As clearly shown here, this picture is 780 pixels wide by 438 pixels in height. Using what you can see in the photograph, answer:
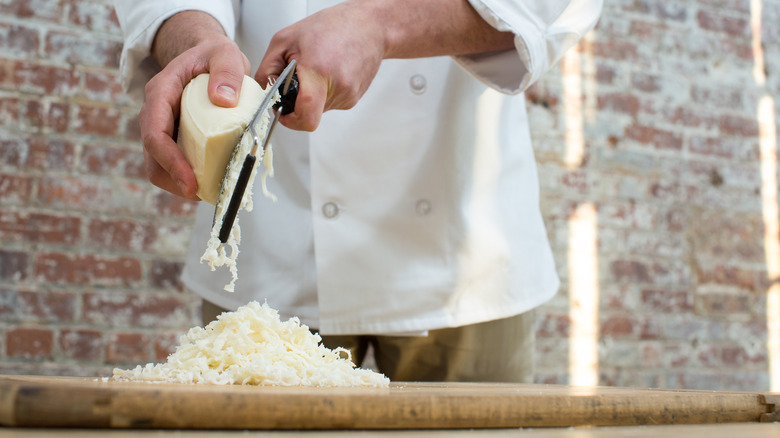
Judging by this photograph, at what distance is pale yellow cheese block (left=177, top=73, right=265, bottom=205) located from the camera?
0.71 meters

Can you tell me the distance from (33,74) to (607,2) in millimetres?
1358

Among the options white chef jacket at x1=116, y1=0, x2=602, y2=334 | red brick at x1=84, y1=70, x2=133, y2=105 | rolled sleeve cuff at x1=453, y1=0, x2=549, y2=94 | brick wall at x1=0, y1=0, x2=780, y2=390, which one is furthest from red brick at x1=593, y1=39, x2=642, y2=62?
red brick at x1=84, y1=70, x2=133, y2=105

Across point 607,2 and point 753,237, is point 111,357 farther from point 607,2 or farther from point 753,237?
point 753,237

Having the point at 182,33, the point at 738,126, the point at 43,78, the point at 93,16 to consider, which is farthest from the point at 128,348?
the point at 738,126

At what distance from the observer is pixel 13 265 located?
4.72ft

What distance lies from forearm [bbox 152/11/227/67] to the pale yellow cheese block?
142mm

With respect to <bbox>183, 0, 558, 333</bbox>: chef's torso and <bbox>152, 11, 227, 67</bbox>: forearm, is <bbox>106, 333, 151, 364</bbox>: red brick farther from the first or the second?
<bbox>152, 11, 227, 67</bbox>: forearm

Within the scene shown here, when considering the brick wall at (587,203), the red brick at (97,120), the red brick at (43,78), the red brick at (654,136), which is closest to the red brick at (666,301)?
the brick wall at (587,203)

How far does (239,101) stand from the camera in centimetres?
74

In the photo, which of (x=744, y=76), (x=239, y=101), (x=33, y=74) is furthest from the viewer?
(x=744, y=76)

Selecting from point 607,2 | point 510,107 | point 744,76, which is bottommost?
point 510,107

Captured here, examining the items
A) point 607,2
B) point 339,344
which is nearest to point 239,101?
point 339,344

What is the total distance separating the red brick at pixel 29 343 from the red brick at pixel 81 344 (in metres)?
0.02

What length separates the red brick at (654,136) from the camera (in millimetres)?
1977
